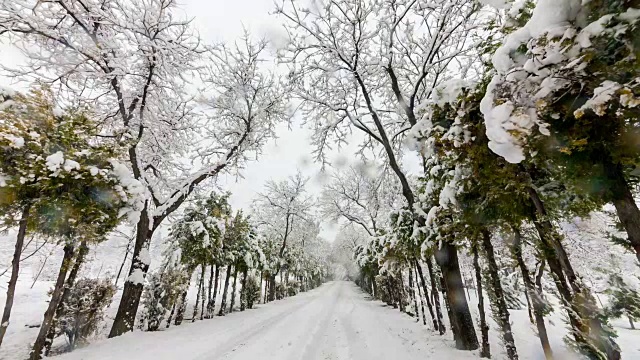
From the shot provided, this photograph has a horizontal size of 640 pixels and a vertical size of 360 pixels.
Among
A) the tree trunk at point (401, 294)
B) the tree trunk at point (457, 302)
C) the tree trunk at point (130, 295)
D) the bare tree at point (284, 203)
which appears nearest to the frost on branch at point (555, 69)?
the tree trunk at point (457, 302)

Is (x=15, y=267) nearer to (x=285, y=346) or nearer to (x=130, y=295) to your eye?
(x=130, y=295)

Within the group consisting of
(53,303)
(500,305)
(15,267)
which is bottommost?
(500,305)

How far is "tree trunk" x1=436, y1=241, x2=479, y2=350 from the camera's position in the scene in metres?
7.40

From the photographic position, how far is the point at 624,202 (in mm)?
2844

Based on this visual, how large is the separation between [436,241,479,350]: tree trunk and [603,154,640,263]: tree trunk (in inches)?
192

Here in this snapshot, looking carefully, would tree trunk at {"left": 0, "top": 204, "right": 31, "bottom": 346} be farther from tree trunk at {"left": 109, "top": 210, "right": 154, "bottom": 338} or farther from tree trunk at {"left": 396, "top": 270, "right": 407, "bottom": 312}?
tree trunk at {"left": 396, "top": 270, "right": 407, "bottom": 312}

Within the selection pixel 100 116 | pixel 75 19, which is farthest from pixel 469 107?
pixel 100 116

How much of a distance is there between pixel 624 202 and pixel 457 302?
5.61 metres

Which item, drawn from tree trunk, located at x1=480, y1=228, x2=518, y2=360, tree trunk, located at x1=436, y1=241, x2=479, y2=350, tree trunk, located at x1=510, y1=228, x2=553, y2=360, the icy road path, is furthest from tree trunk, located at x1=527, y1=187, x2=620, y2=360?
the icy road path

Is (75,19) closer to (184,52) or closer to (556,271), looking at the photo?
(184,52)

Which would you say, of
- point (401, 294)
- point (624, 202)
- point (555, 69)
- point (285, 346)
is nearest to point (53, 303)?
point (285, 346)

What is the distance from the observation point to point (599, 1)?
1.97 metres

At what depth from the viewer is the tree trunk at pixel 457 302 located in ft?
24.3

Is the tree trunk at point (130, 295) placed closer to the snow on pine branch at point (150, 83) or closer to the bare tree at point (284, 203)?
the snow on pine branch at point (150, 83)
